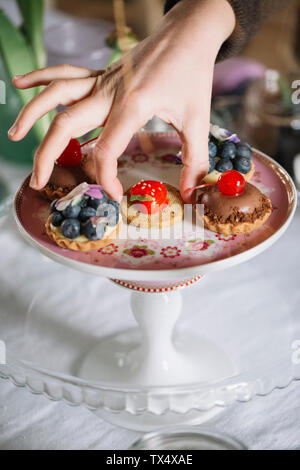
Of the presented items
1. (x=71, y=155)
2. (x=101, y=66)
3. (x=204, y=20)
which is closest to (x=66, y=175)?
(x=71, y=155)

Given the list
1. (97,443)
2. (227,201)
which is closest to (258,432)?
(97,443)

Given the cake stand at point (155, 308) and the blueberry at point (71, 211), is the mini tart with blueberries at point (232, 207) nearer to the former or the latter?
the cake stand at point (155, 308)

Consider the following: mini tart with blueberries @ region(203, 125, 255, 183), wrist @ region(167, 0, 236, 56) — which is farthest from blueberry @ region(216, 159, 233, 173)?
wrist @ region(167, 0, 236, 56)

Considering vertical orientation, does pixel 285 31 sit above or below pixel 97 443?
below

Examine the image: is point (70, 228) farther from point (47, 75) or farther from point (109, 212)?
point (47, 75)

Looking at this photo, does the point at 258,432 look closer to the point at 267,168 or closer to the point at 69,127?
the point at 267,168

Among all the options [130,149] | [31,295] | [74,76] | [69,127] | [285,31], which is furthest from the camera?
[285,31]

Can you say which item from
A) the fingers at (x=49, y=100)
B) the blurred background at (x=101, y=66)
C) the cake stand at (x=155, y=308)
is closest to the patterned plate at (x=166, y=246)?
the cake stand at (x=155, y=308)
